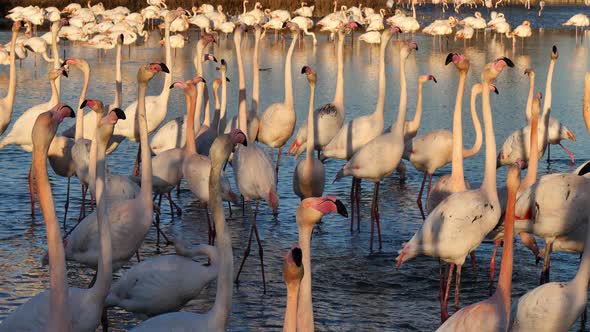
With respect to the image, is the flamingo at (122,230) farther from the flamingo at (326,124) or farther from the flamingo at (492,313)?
the flamingo at (326,124)

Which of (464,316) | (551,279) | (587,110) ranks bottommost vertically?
(551,279)

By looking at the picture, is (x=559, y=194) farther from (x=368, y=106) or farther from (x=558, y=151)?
(x=368, y=106)

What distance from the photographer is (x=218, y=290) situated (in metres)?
4.33

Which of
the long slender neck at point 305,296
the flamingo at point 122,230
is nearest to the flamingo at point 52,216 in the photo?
the long slender neck at point 305,296

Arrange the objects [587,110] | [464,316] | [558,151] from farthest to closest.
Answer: [558,151] → [587,110] → [464,316]

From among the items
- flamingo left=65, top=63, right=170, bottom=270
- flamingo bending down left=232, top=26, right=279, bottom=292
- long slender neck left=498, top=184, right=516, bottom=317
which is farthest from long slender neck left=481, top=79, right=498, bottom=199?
flamingo left=65, top=63, right=170, bottom=270

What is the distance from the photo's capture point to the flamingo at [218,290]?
4.29 metres

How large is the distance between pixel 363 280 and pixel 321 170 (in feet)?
4.98

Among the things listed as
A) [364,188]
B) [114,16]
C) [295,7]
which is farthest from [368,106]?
[295,7]

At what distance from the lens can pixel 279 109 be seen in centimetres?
998

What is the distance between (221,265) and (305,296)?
0.59 metres

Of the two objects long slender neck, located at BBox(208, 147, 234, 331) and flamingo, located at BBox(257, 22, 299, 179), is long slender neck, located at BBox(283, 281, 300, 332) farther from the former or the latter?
flamingo, located at BBox(257, 22, 299, 179)

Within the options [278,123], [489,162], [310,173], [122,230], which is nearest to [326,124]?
[278,123]

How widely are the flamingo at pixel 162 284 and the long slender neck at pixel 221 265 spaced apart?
104cm
